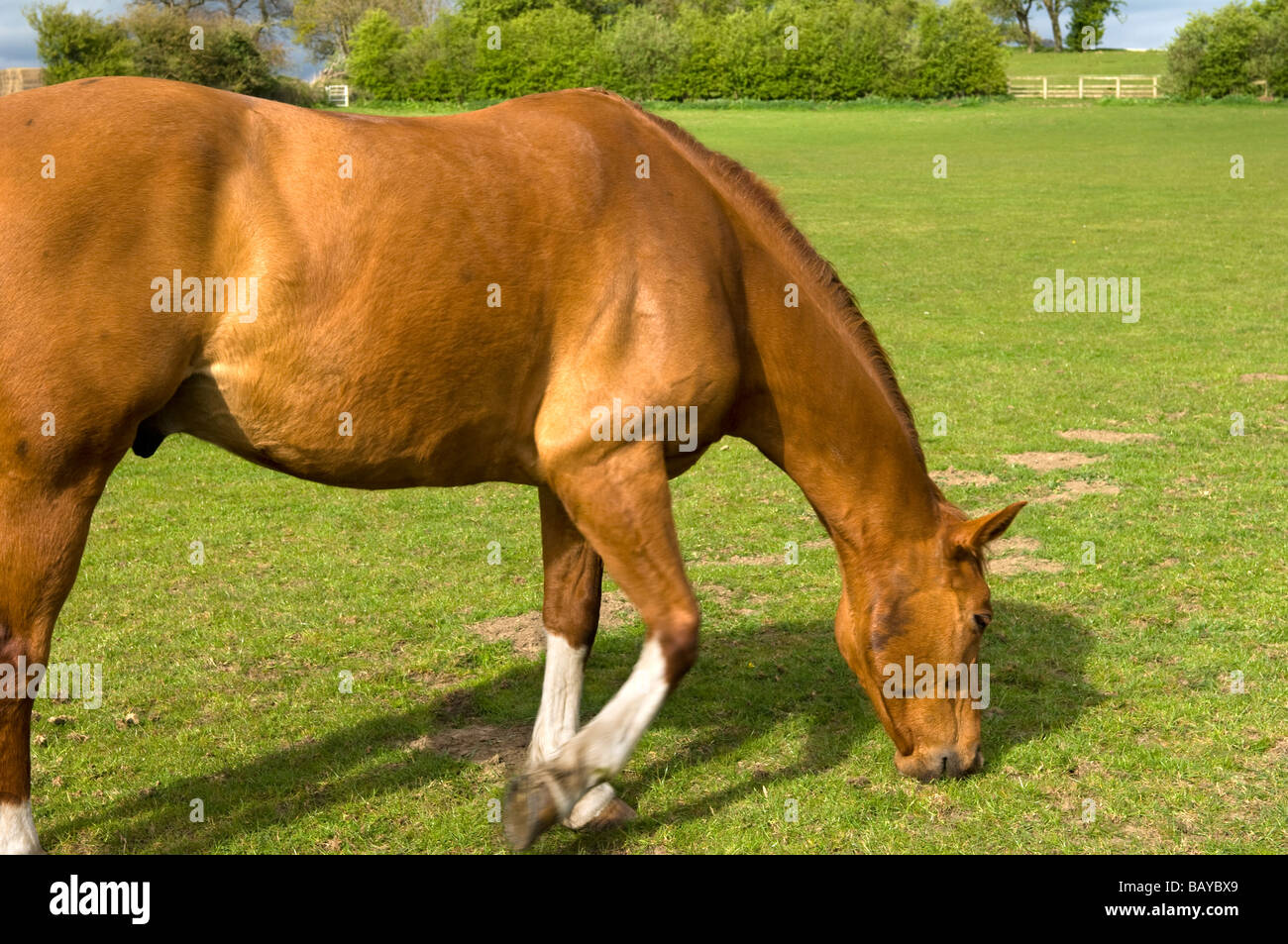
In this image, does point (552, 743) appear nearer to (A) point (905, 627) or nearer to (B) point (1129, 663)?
(A) point (905, 627)

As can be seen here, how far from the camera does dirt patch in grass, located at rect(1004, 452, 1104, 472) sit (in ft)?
31.3

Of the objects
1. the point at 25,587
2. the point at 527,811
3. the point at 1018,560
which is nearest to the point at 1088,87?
the point at 1018,560

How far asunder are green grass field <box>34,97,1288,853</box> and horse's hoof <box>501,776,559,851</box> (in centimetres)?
73

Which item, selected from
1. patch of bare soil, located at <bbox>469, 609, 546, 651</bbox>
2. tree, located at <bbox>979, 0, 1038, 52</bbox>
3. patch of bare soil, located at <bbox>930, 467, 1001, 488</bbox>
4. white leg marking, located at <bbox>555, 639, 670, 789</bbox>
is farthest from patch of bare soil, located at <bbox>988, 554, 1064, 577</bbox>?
tree, located at <bbox>979, 0, 1038, 52</bbox>

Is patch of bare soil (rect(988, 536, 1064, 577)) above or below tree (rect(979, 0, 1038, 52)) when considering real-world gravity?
below

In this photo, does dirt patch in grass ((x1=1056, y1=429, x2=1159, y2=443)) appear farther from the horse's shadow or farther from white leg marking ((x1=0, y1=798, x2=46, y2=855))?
white leg marking ((x1=0, y1=798, x2=46, y2=855))

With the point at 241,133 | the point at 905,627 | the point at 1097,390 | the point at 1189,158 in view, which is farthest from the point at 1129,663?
the point at 1189,158

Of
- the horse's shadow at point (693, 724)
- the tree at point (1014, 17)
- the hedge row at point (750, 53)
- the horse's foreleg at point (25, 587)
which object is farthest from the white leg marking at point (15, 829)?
the tree at point (1014, 17)

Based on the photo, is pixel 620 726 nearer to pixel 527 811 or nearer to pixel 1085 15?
pixel 527 811

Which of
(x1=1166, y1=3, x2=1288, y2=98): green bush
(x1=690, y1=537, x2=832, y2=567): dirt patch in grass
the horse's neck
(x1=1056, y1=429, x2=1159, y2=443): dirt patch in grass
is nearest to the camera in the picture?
the horse's neck

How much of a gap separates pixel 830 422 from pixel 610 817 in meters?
1.78

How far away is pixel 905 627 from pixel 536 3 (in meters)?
78.0

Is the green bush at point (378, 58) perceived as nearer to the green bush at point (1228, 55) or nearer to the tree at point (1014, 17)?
the green bush at point (1228, 55)

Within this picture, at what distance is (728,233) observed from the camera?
14.3ft
